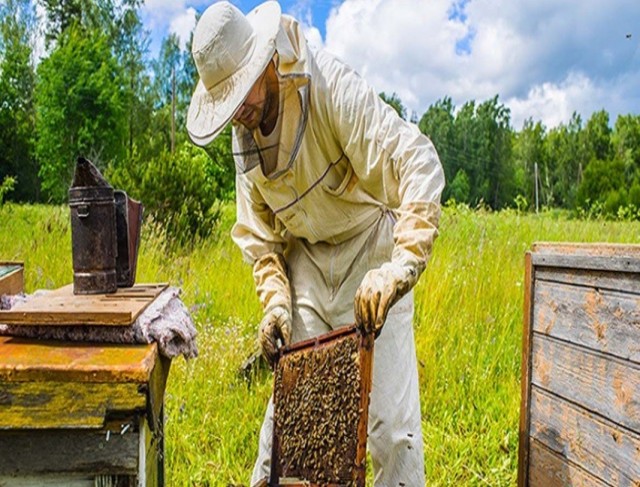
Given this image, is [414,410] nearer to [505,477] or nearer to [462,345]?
[505,477]

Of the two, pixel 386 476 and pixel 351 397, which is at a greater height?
pixel 351 397

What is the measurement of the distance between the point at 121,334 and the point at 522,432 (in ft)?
5.31

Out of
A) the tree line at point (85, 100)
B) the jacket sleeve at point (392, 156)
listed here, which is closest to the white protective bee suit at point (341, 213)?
the jacket sleeve at point (392, 156)

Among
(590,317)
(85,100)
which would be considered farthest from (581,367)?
(85,100)

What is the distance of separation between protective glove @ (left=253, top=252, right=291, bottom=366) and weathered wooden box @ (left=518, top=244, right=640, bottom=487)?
0.92 meters

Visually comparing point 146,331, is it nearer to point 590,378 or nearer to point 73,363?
point 73,363

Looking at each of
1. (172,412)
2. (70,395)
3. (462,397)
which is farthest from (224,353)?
(70,395)

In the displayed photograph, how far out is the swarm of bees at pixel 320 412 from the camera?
1.50 metres

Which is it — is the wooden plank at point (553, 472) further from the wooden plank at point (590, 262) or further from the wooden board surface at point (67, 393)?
the wooden board surface at point (67, 393)

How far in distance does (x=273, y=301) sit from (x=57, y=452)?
0.96 m

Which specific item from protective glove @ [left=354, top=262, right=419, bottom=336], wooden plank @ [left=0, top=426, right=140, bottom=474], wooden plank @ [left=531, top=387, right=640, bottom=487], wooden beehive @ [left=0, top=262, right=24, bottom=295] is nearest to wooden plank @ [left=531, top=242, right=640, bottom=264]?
wooden plank @ [left=531, top=387, right=640, bottom=487]

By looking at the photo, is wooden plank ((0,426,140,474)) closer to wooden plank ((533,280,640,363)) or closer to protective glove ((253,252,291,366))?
protective glove ((253,252,291,366))

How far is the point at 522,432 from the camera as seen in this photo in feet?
7.51

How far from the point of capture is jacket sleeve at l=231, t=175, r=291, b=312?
2.08 metres
